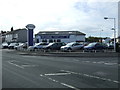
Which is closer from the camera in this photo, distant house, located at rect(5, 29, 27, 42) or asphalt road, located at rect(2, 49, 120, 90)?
asphalt road, located at rect(2, 49, 120, 90)

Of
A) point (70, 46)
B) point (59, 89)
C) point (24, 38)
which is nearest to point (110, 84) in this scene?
point (59, 89)

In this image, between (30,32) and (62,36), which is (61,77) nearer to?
(30,32)

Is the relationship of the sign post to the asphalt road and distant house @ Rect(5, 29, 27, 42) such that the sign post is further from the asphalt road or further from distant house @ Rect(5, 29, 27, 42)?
distant house @ Rect(5, 29, 27, 42)

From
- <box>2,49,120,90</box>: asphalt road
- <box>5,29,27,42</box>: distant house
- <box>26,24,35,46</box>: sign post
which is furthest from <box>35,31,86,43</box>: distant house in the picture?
<box>2,49,120,90</box>: asphalt road

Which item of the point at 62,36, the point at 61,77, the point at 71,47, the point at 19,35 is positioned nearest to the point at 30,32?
the point at 71,47

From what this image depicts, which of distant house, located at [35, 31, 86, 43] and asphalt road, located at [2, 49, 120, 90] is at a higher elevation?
distant house, located at [35, 31, 86, 43]

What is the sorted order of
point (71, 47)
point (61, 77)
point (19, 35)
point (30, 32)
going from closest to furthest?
Answer: point (61, 77) → point (71, 47) → point (30, 32) → point (19, 35)

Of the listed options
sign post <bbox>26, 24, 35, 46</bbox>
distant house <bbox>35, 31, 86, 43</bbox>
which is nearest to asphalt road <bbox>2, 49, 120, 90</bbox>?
sign post <bbox>26, 24, 35, 46</bbox>

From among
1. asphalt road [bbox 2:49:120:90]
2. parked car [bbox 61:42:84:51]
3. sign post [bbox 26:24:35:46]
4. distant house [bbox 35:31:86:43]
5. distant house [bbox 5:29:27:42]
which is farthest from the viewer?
distant house [bbox 5:29:27:42]

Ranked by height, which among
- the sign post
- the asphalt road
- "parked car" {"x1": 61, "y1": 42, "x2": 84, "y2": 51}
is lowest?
the asphalt road

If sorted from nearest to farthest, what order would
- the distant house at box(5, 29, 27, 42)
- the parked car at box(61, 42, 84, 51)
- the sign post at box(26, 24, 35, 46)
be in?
the parked car at box(61, 42, 84, 51) < the sign post at box(26, 24, 35, 46) < the distant house at box(5, 29, 27, 42)

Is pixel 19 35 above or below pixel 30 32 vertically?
above

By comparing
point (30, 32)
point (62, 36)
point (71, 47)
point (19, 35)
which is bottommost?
point (71, 47)

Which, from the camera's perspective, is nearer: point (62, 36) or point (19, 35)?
point (62, 36)
